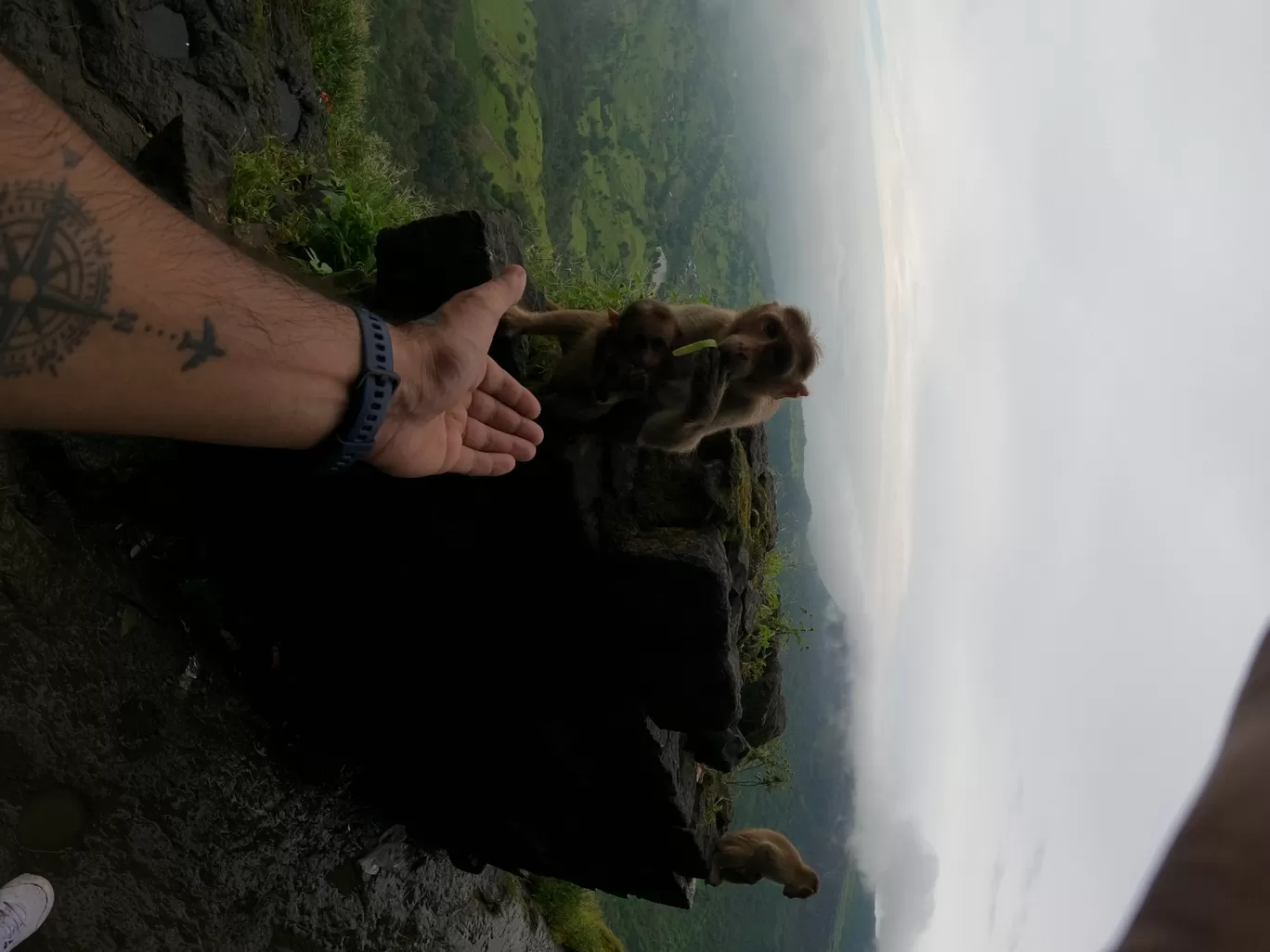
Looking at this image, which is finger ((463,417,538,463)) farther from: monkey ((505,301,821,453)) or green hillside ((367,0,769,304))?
green hillside ((367,0,769,304))

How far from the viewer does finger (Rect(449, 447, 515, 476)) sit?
3572 mm

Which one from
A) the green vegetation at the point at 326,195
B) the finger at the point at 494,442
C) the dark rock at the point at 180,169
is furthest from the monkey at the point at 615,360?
the dark rock at the point at 180,169

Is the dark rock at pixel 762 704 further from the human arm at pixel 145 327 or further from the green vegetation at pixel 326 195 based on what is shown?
the green vegetation at pixel 326 195

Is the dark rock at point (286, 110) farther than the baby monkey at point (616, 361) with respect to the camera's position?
Yes

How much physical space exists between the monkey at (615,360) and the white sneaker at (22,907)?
361cm

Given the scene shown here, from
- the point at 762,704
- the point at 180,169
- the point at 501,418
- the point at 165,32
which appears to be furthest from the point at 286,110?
the point at 762,704

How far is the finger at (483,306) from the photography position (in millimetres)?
3361

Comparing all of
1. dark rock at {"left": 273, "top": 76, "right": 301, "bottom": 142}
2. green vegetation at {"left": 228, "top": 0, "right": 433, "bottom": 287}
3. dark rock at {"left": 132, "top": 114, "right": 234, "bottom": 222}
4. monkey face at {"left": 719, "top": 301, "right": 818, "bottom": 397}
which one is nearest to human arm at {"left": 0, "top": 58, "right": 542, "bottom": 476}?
monkey face at {"left": 719, "top": 301, "right": 818, "bottom": 397}

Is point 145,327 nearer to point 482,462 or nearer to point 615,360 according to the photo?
point 482,462

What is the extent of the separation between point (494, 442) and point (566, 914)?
23.1 feet

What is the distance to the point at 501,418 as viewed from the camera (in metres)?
3.73

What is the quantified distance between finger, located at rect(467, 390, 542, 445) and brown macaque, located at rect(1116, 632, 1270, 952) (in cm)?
307

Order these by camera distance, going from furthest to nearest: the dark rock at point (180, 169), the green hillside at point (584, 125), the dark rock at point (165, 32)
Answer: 1. the green hillside at point (584, 125)
2. the dark rock at point (165, 32)
3. the dark rock at point (180, 169)

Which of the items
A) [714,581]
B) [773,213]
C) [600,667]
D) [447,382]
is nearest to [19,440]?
[447,382]
